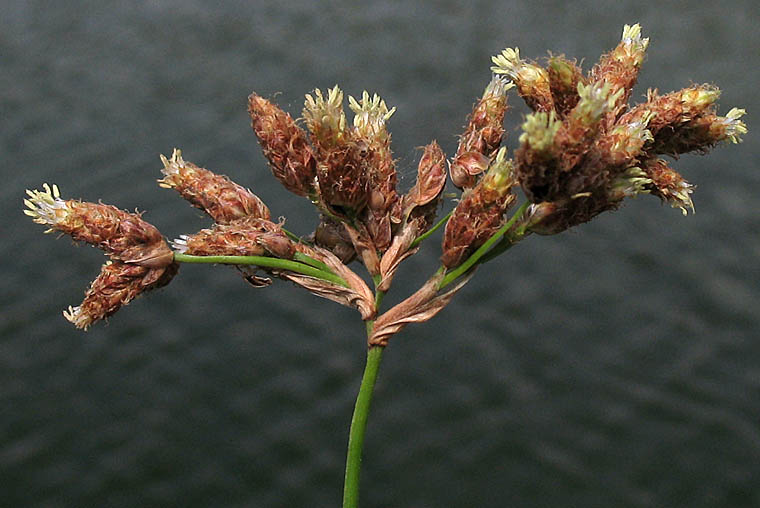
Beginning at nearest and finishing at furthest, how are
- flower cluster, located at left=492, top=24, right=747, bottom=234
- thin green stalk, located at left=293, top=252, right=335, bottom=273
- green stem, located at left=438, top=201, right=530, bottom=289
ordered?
flower cluster, located at left=492, top=24, right=747, bottom=234 < green stem, located at left=438, top=201, right=530, bottom=289 < thin green stalk, located at left=293, top=252, right=335, bottom=273

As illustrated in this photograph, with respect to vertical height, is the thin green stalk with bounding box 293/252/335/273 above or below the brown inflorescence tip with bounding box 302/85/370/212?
below

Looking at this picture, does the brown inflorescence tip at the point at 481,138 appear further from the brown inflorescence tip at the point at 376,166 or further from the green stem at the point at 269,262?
the green stem at the point at 269,262

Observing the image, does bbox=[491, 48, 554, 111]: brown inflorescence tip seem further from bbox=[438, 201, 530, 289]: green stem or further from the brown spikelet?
the brown spikelet

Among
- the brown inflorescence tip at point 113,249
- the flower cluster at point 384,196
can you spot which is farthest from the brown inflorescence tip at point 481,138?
the brown inflorescence tip at point 113,249

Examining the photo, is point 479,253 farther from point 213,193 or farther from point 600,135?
point 213,193

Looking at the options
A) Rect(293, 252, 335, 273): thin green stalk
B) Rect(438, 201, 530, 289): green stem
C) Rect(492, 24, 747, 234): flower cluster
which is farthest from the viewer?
Rect(293, 252, 335, 273): thin green stalk

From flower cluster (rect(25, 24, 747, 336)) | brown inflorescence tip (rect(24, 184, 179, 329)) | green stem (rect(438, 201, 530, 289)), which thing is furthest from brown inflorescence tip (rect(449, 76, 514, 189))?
brown inflorescence tip (rect(24, 184, 179, 329))

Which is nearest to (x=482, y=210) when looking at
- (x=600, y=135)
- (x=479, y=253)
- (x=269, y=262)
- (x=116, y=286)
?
(x=479, y=253)

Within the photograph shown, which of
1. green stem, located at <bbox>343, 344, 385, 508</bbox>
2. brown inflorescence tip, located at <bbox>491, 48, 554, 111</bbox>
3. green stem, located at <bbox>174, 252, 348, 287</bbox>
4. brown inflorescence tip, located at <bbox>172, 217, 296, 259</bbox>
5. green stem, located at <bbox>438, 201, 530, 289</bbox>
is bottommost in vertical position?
green stem, located at <bbox>343, 344, 385, 508</bbox>

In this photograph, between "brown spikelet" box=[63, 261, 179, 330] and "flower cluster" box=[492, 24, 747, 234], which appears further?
"brown spikelet" box=[63, 261, 179, 330]
